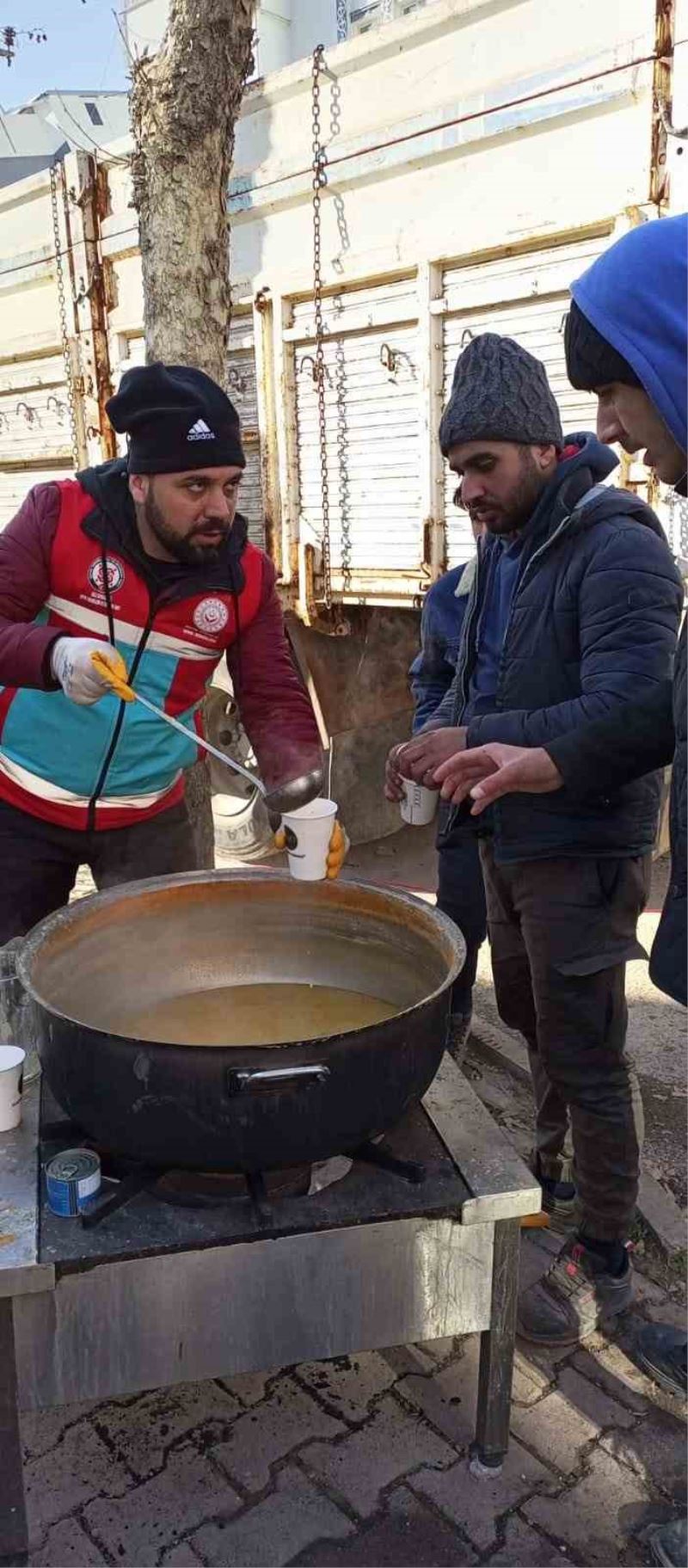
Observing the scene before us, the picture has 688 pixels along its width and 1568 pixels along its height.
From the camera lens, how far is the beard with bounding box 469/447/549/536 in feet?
7.93

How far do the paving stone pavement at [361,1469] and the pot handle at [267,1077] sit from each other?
0.93 metres

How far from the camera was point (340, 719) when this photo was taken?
579cm

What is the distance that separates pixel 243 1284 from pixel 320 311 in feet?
13.7

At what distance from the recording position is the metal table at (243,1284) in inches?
69.1

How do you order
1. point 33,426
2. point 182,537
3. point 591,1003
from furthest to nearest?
point 33,426
point 182,537
point 591,1003

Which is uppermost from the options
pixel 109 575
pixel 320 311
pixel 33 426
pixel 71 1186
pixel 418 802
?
pixel 320 311

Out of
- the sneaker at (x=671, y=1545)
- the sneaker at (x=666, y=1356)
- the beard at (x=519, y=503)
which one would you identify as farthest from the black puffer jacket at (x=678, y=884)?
the sneaker at (x=666, y=1356)

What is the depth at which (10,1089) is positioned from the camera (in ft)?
6.76

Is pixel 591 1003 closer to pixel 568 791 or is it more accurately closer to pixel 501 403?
pixel 568 791

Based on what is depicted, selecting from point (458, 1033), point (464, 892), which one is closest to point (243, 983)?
point (464, 892)

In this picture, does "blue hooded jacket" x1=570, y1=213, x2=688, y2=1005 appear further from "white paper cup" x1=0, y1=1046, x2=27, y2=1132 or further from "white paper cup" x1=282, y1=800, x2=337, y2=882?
"white paper cup" x1=0, y1=1046, x2=27, y2=1132

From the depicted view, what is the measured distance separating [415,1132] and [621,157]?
10.4ft

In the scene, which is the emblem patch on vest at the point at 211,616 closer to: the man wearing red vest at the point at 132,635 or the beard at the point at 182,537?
the man wearing red vest at the point at 132,635

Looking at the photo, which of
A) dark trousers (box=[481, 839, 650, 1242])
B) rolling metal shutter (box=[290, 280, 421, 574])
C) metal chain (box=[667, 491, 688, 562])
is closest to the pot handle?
dark trousers (box=[481, 839, 650, 1242])
